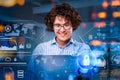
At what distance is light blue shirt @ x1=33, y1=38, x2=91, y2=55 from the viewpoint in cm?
364

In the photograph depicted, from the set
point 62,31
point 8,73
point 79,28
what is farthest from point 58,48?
point 8,73

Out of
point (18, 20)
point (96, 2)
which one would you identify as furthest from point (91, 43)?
point (18, 20)

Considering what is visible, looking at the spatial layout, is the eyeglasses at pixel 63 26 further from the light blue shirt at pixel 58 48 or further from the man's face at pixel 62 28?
the light blue shirt at pixel 58 48

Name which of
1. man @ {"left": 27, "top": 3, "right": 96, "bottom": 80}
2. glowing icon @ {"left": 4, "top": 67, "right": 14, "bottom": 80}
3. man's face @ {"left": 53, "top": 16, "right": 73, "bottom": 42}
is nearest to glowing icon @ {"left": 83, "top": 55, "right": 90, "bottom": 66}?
man @ {"left": 27, "top": 3, "right": 96, "bottom": 80}

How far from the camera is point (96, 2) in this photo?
3615 mm

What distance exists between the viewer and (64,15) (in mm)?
3672

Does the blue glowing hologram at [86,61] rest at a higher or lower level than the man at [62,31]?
lower

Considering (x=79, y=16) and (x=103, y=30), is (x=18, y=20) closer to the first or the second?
(x=79, y=16)

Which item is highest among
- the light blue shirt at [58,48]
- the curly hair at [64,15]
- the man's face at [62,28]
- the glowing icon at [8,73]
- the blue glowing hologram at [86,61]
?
the curly hair at [64,15]

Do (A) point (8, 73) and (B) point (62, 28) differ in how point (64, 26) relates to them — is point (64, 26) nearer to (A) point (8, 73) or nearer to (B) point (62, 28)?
(B) point (62, 28)

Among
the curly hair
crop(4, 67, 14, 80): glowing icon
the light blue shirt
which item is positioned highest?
the curly hair

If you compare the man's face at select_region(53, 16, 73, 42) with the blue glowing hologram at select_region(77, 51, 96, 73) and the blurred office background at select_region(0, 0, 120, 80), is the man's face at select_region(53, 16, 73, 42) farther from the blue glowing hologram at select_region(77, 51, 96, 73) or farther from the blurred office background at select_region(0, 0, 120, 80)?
the blue glowing hologram at select_region(77, 51, 96, 73)

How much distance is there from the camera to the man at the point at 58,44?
3641mm

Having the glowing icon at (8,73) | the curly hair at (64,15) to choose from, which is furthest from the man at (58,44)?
the glowing icon at (8,73)
